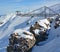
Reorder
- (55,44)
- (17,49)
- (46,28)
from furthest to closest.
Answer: (46,28), (17,49), (55,44)

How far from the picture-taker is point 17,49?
2042 cm

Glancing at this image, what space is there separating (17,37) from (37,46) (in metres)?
1.67

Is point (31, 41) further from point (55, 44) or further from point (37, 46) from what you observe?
point (55, 44)

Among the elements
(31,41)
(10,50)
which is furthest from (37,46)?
(10,50)

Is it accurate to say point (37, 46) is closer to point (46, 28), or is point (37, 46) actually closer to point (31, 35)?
point (31, 35)

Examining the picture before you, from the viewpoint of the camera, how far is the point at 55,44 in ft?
62.4

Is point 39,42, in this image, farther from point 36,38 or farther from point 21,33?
point 21,33

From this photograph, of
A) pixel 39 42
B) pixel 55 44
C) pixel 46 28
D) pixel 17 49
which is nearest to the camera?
pixel 55 44

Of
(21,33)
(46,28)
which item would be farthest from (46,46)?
(46,28)

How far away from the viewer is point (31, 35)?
21.3 m

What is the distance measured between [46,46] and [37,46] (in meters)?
1.58

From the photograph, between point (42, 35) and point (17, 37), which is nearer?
point (17, 37)

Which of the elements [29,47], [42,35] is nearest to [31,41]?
[29,47]

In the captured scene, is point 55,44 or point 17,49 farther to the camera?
point 17,49
